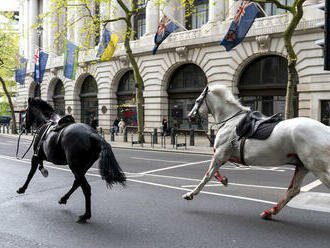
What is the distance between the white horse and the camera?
525 cm

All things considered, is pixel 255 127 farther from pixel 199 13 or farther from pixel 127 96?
pixel 127 96

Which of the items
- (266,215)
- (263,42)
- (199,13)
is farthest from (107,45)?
(266,215)

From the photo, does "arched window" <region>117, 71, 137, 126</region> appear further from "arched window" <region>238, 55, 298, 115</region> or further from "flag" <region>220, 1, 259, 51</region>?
"flag" <region>220, 1, 259, 51</region>

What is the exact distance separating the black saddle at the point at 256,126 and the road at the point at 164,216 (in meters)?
1.48

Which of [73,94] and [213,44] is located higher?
[213,44]

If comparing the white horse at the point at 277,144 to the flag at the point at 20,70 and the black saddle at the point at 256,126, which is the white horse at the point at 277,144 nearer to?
the black saddle at the point at 256,126

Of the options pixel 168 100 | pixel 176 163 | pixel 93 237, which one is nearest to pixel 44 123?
pixel 93 237

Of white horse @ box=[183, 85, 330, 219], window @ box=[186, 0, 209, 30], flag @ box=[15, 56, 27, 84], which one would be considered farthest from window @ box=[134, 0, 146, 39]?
white horse @ box=[183, 85, 330, 219]

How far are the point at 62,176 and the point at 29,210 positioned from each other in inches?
162

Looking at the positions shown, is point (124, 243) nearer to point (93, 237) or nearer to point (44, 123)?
point (93, 237)

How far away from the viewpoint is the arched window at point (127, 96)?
117ft

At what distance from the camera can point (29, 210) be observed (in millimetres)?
6555

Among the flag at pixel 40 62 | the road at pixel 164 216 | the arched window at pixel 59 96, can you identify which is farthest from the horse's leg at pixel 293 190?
the arched window at pixel 59 96

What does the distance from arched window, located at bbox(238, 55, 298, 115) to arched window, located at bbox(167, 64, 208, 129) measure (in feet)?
13.5
